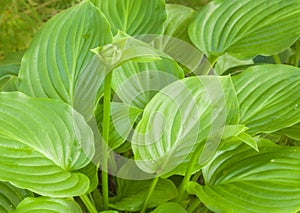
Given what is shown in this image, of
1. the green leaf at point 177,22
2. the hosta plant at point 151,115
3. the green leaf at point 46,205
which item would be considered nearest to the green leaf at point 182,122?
the hosta plant at point 151,115

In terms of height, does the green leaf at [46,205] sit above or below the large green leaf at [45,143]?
below

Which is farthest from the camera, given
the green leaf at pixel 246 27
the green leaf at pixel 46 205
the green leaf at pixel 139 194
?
the green leaf at pixel 246 27

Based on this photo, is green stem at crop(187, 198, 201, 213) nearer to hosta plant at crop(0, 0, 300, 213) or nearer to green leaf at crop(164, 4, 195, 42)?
hosta plant at crop(0, 0, 300, 213)

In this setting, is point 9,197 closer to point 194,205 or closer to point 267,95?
point 194,205

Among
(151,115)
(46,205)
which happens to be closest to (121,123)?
(151,115)

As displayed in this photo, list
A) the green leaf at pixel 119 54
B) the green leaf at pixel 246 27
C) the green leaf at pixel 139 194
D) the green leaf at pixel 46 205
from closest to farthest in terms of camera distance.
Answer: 1. the green leaf at pixel 119 54
2. the green leaf at pixel 46 205
3. the green leaf at pixel 139 194
4. the green leaf at pixel 246 27

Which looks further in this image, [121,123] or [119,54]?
[121,123]

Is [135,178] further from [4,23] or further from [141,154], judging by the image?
[4,23]

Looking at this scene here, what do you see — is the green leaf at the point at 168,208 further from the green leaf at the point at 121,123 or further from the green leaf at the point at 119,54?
the green leaf at the point at 119,54
